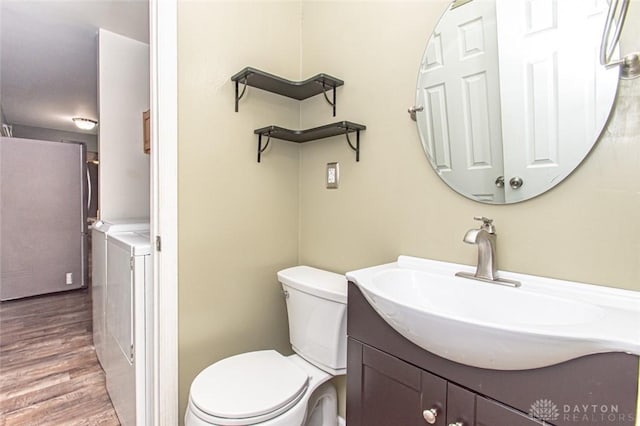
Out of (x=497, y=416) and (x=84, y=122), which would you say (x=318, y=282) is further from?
(x=84, y=122)

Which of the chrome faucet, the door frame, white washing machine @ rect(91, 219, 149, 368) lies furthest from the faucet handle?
white washing machine @ rect(91, 219, 149, 368)

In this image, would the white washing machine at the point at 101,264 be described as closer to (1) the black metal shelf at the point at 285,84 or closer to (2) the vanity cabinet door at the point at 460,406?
(1) the black metal shelf at the point at 285,84

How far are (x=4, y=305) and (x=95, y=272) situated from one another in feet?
7.32

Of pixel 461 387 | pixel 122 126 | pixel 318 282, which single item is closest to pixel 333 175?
pixel 318 282

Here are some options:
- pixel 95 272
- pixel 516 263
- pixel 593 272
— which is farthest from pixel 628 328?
pixel 95 272

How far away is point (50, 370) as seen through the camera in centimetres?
221

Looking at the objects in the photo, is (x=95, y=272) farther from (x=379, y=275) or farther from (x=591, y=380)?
(x=591, y=380)

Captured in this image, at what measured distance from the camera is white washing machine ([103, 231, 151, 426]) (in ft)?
4.51

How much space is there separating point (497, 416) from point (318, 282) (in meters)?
0.80

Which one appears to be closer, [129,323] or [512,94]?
[512,94]

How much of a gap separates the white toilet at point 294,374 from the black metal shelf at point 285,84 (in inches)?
34.1

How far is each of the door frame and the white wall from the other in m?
1.38

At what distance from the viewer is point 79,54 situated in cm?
283

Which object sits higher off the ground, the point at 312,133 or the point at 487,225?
the point at 312,133
